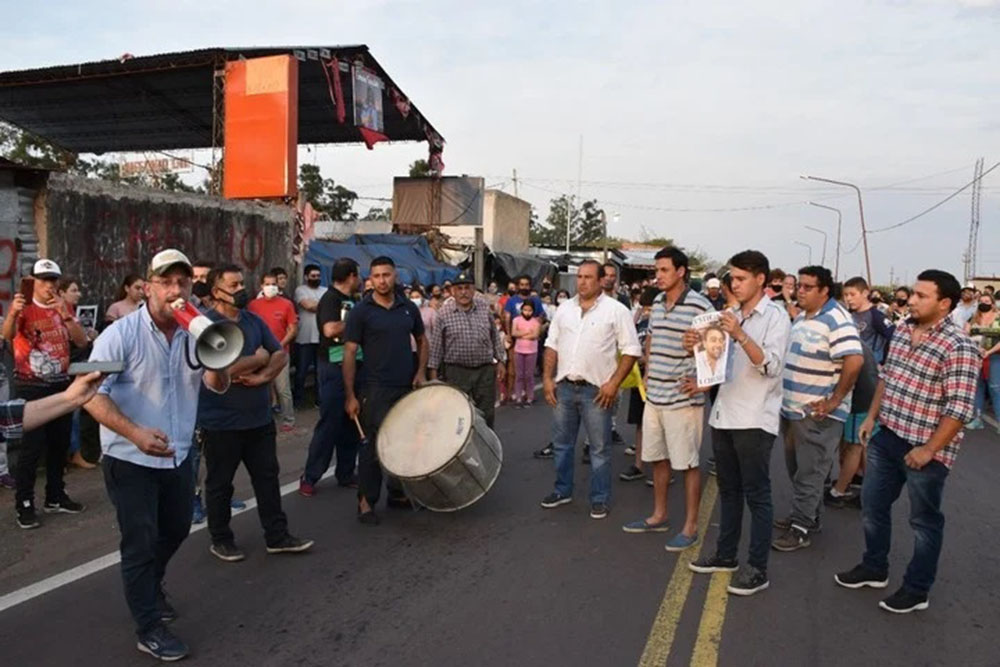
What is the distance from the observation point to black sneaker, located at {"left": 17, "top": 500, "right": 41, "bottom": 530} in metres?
5.52

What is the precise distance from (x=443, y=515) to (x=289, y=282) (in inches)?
309

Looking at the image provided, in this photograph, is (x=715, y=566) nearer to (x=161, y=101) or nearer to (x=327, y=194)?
(x=161, y=101)

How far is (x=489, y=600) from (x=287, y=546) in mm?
1470

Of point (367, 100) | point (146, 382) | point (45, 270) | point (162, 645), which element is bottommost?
point (162, 645)

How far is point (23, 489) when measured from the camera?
5.59 m

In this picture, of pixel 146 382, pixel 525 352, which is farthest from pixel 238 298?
pixel 525 352

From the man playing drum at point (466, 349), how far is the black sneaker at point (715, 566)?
265 cm

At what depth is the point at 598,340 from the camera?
5.78m

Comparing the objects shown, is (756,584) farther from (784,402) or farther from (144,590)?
(144,590)

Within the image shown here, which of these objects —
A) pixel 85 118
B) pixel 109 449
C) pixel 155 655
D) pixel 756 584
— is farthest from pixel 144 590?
pixel 85 118

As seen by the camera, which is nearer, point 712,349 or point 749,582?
→ point 712,349

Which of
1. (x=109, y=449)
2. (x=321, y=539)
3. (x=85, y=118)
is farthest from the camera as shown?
(x=85, y=118)

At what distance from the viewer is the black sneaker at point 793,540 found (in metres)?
5.23

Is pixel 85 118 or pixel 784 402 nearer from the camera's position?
→ pixel 784 402
